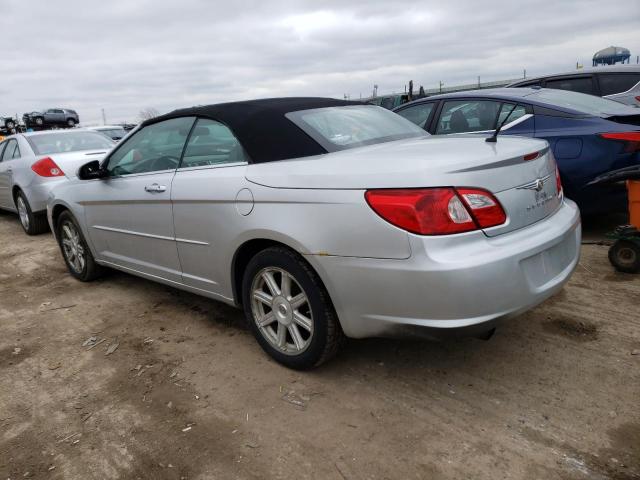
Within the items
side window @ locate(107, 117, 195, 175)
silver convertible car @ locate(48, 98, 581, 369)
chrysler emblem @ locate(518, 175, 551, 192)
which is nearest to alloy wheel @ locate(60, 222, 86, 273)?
side window @ locate(107, 117, 195, 175)

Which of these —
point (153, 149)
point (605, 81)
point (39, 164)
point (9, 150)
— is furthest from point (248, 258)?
point (9, 150)

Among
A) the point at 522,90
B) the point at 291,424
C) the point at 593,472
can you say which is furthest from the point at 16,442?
the point at 522,90

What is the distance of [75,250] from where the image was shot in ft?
15.8

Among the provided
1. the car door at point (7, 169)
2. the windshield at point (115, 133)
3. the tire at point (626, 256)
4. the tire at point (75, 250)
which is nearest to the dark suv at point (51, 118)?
the windshield at point (115, 133)

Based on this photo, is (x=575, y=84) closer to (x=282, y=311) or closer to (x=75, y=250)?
(x=282, y=311)

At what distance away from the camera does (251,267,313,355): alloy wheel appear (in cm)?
273

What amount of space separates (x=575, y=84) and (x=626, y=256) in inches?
144

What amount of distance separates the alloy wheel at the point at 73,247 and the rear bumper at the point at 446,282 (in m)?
3.15

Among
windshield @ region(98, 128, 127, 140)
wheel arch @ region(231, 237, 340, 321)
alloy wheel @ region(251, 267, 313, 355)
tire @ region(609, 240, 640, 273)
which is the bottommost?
tire @ region(609, 240, 640, 273)

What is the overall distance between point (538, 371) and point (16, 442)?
8.80 feet

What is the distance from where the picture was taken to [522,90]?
17.9 feet

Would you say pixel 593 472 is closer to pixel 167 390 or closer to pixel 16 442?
pixel 167 390

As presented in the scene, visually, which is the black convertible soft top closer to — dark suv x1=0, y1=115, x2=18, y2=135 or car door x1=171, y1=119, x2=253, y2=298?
car door x1=171, y1=119, x2=253, y2=298

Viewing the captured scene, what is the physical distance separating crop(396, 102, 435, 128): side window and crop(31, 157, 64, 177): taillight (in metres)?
4.68
